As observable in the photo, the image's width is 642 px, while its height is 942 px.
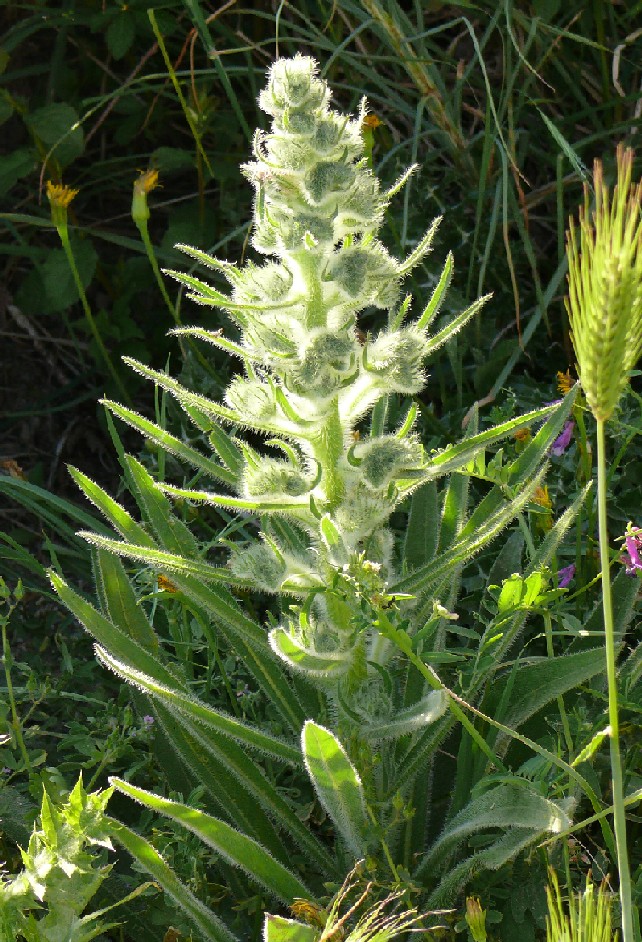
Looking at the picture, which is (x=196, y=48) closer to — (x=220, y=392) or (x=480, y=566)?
(x=220, y=392)

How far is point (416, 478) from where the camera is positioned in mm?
1988

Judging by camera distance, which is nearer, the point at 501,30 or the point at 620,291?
the point at 620,291

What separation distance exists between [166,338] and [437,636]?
1.81 metres

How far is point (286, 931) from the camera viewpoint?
1.65 metres

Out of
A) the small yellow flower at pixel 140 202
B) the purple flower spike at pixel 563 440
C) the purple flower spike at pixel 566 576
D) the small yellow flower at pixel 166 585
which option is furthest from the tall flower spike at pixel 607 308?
the small yellow flower at pixel 140 202

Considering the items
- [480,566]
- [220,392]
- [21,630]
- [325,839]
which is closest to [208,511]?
[220,392]

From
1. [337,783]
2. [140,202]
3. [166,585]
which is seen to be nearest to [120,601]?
[166,585]

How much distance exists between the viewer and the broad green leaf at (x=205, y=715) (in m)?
1.92

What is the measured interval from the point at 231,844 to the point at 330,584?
45 cm

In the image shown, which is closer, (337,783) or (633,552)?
(337,783)

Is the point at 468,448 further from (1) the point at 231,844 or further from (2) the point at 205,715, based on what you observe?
(1) the point at 231,844

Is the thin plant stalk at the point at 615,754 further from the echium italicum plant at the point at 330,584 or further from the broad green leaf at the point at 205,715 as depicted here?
the broad green leaf at the point at 205,715

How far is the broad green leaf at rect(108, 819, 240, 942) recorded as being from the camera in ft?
6.03

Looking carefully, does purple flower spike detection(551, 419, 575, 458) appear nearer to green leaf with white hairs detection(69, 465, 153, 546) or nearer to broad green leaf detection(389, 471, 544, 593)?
broad green leaf detection(389, 471, 544, 593)
